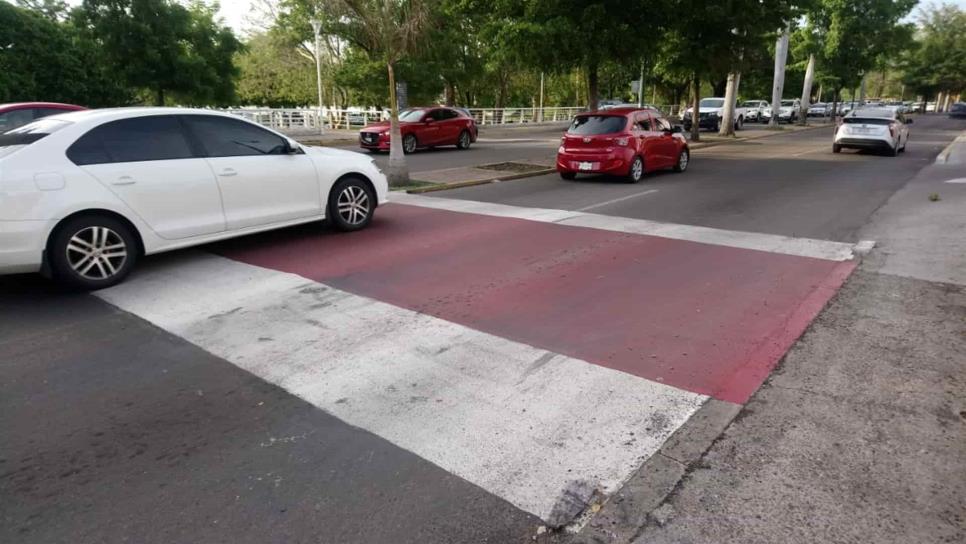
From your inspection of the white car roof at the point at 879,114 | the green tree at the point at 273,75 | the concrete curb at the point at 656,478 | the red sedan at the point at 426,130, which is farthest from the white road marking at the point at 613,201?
the green tree at the point at 273,75

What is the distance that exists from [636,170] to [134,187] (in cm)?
1053

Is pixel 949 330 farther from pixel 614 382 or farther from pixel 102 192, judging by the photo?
pixel 102 192

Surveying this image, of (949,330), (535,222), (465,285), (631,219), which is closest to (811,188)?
(631,219)

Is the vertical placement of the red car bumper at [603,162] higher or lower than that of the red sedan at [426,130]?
lower

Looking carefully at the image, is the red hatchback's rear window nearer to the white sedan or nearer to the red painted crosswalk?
the red painted crosswalk

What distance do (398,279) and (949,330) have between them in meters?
4.75

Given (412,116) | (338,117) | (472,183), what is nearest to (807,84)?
(338,117)

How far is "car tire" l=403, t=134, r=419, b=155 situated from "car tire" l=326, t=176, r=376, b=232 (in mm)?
14255

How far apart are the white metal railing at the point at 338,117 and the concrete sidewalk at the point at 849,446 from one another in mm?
21922

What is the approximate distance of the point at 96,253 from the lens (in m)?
5.79

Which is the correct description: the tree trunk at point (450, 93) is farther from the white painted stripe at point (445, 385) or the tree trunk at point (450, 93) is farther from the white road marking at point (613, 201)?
the white painted stripe at point (445, 385)

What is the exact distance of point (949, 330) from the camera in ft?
15.5

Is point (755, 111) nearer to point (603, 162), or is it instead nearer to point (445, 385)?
point (603, 162)

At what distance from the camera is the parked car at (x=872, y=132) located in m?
19.9
